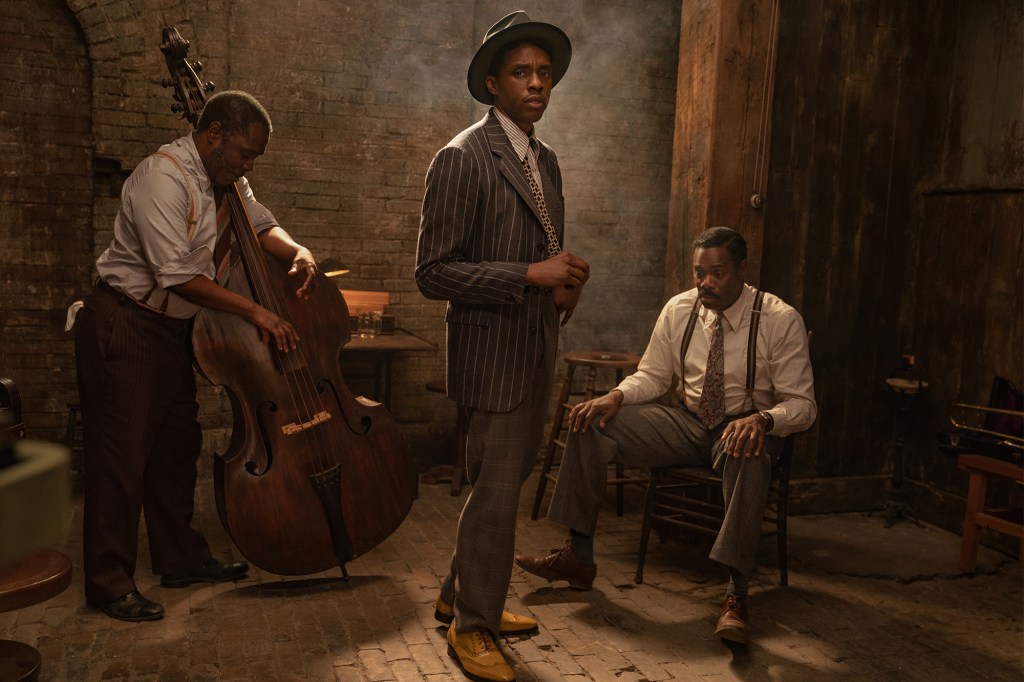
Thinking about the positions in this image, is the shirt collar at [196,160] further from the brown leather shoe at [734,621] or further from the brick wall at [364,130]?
the brown leather shoe at [734,621]

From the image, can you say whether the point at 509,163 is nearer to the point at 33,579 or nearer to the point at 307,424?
the point at 307,424

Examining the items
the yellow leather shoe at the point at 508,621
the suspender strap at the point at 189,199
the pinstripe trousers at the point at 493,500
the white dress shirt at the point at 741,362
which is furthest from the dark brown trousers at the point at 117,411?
the white dress shirt at the point at 741,362

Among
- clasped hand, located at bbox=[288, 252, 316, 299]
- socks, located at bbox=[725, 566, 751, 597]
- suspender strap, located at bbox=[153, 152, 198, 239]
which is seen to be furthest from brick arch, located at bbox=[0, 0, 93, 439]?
socks, located at bbox=[725, 566, 751, 597]

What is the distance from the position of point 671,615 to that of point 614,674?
585mm

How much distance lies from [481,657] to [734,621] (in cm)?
95

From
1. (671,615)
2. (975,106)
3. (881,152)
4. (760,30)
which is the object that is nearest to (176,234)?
(671,615)

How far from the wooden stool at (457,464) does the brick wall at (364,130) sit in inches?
16.5

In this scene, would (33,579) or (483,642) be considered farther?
(483,642)

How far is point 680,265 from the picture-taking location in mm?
4441

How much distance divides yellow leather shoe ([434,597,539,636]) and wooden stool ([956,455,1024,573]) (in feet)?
6.84

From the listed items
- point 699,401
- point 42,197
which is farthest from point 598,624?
point 42,197

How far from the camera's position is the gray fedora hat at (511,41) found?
105 inches

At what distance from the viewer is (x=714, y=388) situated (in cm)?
369

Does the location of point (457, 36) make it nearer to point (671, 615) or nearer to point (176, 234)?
point (176, 234)
